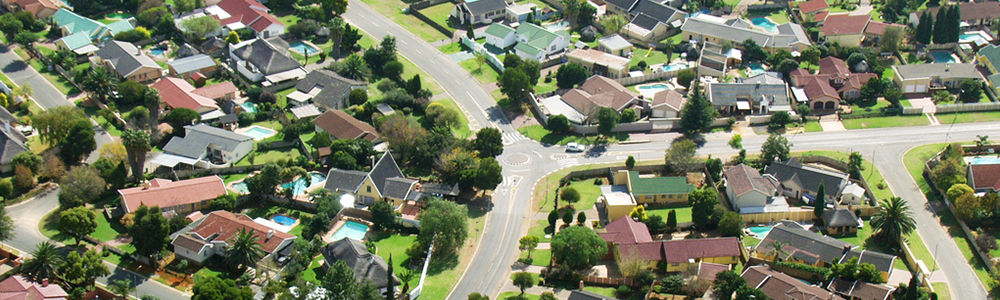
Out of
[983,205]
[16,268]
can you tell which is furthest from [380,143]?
[983,205]

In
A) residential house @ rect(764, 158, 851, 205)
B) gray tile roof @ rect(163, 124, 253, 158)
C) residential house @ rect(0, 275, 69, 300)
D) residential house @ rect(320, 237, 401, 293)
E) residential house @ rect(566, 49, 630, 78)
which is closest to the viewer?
residential house @ rect(0, 275, 69, 300)

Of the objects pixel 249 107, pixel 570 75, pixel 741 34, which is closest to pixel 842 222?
pixel 570 75

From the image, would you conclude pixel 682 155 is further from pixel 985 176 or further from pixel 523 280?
pixel 985 176

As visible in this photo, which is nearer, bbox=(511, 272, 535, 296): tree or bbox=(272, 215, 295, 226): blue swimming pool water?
bbox=(511, 272, 535, 296): tree

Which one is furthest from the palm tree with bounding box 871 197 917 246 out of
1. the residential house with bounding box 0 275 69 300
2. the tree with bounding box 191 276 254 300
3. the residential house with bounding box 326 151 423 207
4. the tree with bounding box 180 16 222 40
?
the tree with bounding box 180 16 222 40

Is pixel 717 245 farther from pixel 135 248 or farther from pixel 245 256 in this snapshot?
pixel 135 248

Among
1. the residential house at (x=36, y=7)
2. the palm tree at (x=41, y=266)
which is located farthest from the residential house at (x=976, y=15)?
the residential house at (x=36, y=7)

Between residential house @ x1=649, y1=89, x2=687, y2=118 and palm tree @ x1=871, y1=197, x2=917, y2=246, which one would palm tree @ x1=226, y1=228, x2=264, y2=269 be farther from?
palm tree @ x1=871, y1=197, x2=917, y2=246
